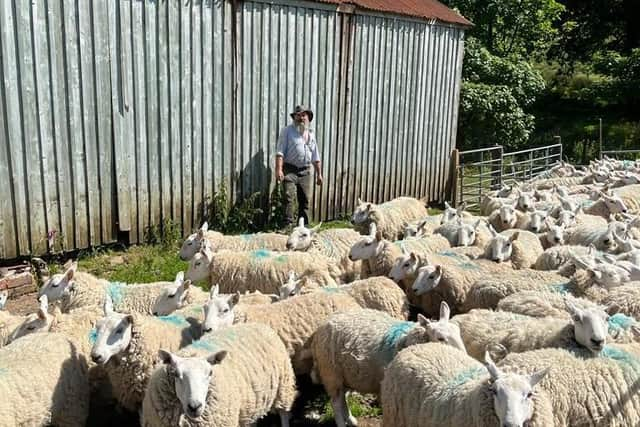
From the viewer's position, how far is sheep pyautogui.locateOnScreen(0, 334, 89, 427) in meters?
4.85

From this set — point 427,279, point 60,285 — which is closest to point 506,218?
point 427,279

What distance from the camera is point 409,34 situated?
14.1 metres

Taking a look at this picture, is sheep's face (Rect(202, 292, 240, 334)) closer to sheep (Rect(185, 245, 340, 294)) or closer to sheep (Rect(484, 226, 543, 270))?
sheep (Rect(185, 245, 340, 294))

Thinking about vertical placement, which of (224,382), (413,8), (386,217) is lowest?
(386,217)

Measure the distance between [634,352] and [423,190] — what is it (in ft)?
34.6

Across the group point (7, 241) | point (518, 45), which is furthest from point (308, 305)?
point (518, 45)

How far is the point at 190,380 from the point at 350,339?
1673mm

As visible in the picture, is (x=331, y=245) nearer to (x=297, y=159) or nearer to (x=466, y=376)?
(x=297, y=159)

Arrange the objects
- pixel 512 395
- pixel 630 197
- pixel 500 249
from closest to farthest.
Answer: pixel 512 395
pixel 500 249
pixel 630 197

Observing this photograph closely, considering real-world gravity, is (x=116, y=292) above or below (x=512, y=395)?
below

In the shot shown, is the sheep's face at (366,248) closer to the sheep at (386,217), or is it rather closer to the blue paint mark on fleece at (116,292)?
the sheep at (386,217)

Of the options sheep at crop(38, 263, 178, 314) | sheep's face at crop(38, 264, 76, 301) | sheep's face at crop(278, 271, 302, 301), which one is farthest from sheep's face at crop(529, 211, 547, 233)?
sheep's face at crop(38, 264, 76, 301)

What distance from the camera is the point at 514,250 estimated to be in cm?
840

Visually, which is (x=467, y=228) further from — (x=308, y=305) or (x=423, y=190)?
(x=423, y=190)
